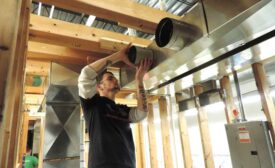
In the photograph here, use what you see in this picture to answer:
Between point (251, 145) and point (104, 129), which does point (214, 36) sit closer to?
point (104, 129)

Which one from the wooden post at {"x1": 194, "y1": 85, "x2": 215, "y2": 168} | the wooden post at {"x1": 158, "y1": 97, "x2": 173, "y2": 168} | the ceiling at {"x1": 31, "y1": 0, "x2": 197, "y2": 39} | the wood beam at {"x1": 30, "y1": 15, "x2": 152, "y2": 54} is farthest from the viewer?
the wooden post at {"x1": 158, "y1": 97, "x2": 173, "y2": 168}

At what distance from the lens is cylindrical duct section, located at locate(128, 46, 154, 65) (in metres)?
1.63

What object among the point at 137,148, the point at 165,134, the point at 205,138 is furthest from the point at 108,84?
the point at 137,148

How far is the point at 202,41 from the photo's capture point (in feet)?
4.22

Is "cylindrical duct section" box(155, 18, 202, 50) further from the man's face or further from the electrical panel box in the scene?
Answer: the electrical panel box

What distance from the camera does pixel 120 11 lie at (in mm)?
1542

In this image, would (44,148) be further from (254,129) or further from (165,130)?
(254,129)

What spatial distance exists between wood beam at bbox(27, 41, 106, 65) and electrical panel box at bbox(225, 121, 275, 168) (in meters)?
1.61

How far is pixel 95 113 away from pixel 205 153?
5.41ft

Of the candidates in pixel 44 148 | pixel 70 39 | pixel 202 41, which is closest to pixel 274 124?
pixel 202 41

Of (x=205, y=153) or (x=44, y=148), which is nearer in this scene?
(x=44, y=148)

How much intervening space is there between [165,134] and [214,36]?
225 cm

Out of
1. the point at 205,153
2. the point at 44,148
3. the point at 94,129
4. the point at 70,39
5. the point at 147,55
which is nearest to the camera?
the point at 94,129

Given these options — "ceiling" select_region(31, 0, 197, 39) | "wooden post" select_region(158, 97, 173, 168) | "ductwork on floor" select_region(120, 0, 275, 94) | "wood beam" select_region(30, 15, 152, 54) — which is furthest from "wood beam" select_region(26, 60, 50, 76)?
"wooden post" select_region(158, 97, 173, 168)
